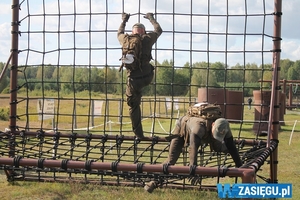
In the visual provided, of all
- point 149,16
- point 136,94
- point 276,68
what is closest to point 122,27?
point 149,16

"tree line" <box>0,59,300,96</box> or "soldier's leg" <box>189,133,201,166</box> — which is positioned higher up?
"tree line" <box>0,59,300,96</box>

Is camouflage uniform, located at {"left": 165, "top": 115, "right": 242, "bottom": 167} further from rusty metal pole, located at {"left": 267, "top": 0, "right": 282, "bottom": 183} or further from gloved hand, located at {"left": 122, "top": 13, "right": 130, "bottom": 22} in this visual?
gloved hand, located at {"left": 122, "top": 13, "right": 130, "bottom": 22}

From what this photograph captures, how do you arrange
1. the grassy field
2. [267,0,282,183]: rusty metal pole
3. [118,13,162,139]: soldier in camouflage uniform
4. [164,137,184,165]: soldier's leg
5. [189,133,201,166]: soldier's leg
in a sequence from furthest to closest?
the grassy field < [118,13,162,139]: soldier in camouflage uniform < [267,0,282,183]: rusty metal pole < [164,137,184,165]: soldier's leg < [189,133,201,166]: soldier's leg

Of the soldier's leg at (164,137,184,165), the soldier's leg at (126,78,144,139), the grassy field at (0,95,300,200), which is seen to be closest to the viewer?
the soldier's leg at (164,137,184,165)

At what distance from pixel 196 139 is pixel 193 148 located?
4.2 inches

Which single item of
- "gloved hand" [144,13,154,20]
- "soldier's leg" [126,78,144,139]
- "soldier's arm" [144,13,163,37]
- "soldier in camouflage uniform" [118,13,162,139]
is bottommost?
"soldier's leg" [126,78,144,139]

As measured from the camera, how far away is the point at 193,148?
12.9 ft

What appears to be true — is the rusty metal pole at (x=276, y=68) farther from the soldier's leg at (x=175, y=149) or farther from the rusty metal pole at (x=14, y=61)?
the rusty metal pole at (x=14, y=61)

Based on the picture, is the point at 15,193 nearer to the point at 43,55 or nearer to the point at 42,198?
the point at 42,198

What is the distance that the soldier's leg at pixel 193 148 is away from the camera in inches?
153

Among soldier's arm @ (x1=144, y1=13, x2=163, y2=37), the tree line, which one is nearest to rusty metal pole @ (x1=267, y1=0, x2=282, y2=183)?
the tree line

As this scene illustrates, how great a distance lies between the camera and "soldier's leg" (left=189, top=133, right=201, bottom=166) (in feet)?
12.7

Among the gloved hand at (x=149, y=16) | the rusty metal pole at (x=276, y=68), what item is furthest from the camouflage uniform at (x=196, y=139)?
the gloved hand at (x=149, y=16)

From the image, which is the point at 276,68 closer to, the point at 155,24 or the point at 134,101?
the point at 155,24
